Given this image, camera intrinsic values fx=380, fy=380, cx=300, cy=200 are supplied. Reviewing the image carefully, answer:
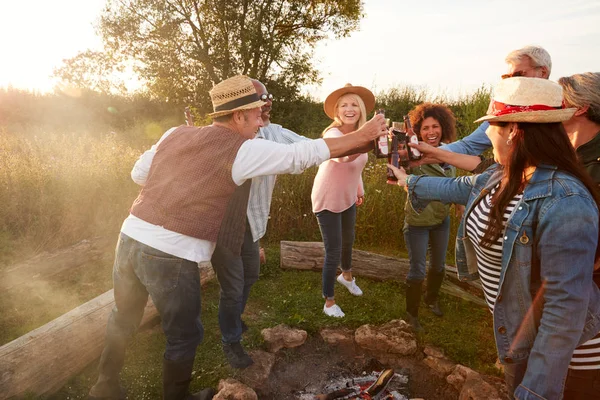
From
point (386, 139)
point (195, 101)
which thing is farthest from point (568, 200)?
point (195, 101)

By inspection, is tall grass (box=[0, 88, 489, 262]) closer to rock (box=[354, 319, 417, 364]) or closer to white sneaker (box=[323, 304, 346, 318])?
white sneaker (box=[323, 304, 346, 318])

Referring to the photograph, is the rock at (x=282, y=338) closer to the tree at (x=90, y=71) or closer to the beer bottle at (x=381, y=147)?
the beer bottle at (x=381, y=147)

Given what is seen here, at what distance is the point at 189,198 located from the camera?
2.38 metres

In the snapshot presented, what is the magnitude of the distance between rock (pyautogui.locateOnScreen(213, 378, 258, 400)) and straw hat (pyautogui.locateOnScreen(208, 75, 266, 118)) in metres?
2.15

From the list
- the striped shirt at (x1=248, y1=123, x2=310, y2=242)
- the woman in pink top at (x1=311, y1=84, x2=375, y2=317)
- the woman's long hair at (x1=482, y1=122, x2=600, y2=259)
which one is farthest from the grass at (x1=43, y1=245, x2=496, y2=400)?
the woman's long hair at (x1=482, y1=122, x2=600, y2=259)

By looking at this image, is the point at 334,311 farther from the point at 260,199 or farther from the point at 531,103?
the point at 531,103

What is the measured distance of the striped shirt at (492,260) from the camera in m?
1.73

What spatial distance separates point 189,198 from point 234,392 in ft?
5.50

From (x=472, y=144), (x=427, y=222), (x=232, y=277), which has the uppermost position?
(x=472, y=144)

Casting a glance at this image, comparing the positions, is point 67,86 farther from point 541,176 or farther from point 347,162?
point 541,176

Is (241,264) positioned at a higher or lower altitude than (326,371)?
higher

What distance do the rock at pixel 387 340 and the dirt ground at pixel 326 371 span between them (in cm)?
9

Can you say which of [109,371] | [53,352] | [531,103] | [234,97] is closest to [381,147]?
[234,97]

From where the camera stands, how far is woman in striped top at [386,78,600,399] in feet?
4.86
